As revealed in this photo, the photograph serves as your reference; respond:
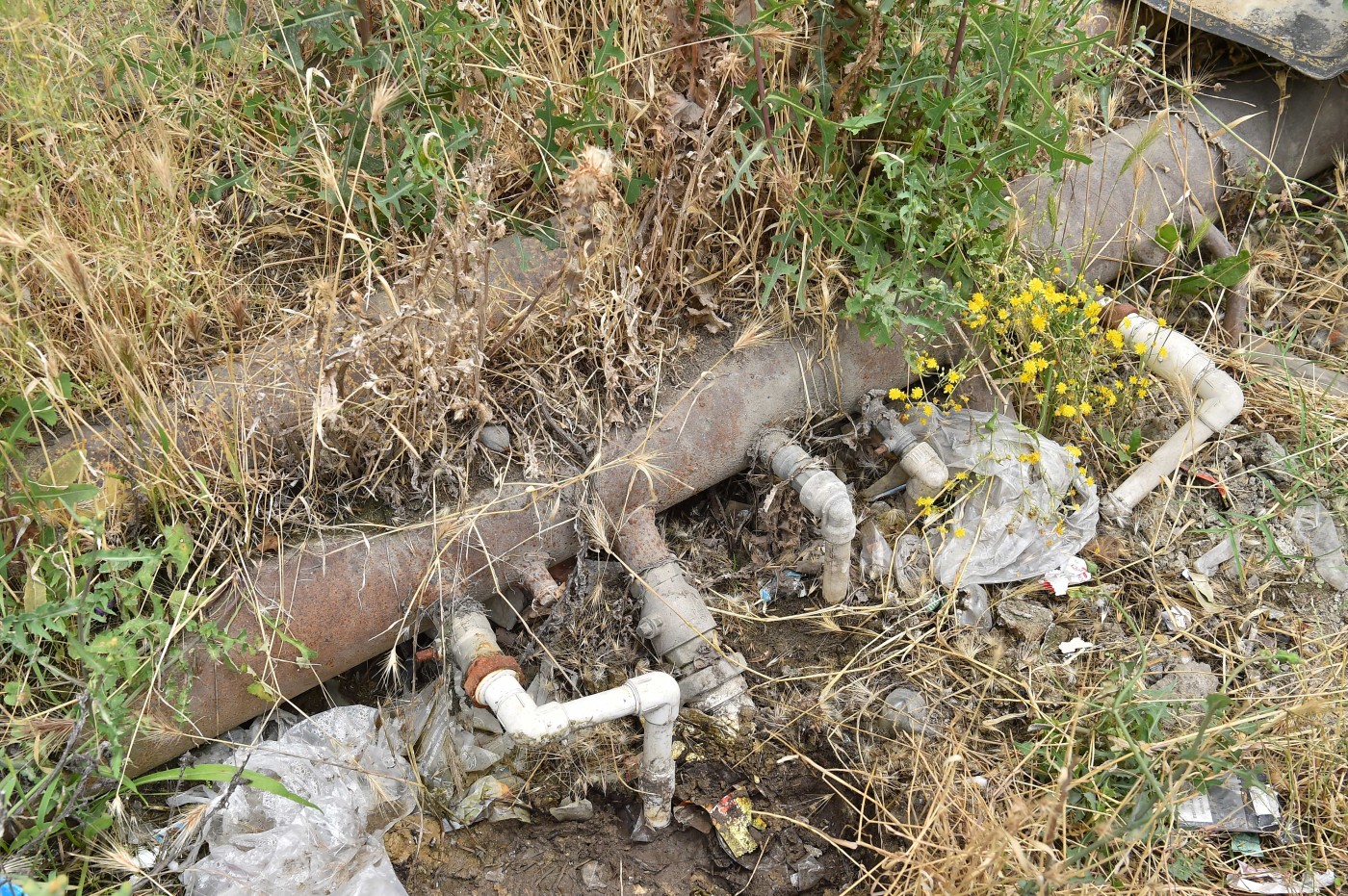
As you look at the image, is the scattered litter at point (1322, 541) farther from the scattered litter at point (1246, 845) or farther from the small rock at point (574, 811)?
the small rock at point (574, 811)

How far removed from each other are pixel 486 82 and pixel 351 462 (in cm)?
103

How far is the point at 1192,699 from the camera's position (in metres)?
2.16

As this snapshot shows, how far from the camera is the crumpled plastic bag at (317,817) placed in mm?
2020

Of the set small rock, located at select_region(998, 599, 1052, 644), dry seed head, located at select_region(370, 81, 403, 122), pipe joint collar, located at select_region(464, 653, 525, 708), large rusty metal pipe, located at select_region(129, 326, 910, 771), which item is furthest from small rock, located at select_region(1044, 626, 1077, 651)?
dry seed head, located at select_region(370, 81, 403, 122)

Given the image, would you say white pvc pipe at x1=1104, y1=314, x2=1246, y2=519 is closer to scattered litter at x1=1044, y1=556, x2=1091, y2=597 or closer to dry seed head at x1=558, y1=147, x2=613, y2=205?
scattered litter at x1=1044, y1=556, x2=1091, y2=597

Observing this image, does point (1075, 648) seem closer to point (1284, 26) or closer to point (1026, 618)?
point (1026, 618)

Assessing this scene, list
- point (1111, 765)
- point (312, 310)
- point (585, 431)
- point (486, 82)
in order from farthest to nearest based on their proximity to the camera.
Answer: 1. point (486, 82)
2. point (585, 431)
3. point (312, 310)
4. point (1111, 765)

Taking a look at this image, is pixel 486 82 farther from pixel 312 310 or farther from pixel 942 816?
pixel 942 816

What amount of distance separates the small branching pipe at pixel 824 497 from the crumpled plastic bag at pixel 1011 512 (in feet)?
0.88

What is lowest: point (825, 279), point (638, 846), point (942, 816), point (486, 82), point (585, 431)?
point (638, 846)

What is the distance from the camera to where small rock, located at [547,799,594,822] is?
2223 millimetres

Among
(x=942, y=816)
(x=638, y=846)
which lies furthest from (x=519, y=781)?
(x=942, y=816)

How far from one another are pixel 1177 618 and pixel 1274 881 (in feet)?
2.06

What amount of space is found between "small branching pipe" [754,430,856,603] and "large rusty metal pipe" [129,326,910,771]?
61mm
